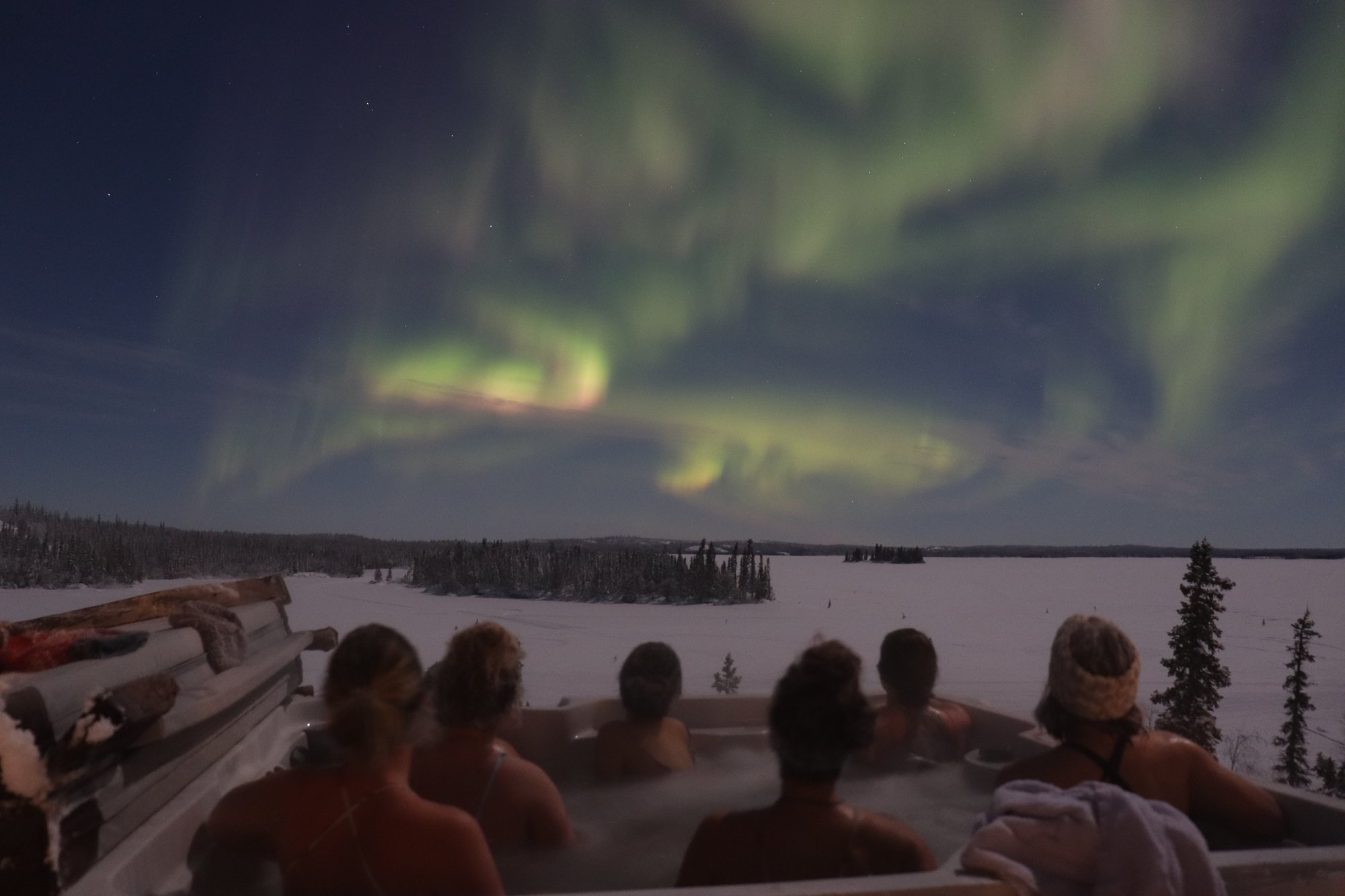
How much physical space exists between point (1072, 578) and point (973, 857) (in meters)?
61.1

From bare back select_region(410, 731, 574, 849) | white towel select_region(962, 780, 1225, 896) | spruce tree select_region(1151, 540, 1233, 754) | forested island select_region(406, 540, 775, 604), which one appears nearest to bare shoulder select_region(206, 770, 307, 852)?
bare back select_region(410, 731, 574, 849)

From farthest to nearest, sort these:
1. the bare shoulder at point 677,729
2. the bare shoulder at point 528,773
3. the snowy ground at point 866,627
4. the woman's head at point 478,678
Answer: the snowy ground at point 866,627 → the bare shoulder at point 677,729 → the bare shoulder at point 528,773 → the woman's head at point 478,678

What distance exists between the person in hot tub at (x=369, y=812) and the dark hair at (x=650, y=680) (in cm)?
195

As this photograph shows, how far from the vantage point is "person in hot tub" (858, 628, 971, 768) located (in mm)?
4551

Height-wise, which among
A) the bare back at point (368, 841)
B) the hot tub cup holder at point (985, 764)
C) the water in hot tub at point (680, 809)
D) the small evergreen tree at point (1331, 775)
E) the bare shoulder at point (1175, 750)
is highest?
the bare shoulder at point (1175, 750)

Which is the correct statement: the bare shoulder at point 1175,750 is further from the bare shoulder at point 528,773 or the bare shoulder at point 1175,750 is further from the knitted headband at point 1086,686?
the bare shoulder at point 528,773

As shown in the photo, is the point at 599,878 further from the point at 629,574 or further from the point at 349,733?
the point at 629,574

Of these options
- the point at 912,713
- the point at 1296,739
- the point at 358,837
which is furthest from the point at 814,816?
the point at 1296,739

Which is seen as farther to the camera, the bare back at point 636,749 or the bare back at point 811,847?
the bare back at point 636,749

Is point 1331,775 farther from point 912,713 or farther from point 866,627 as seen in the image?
point 866,627

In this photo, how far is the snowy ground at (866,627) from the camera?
15.0 metres

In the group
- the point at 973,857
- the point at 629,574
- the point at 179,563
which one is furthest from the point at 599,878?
the point at 179,563

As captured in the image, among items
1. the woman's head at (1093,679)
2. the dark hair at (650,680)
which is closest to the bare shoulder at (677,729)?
the dark hair at (650,680)

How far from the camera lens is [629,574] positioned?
35.4 metres
